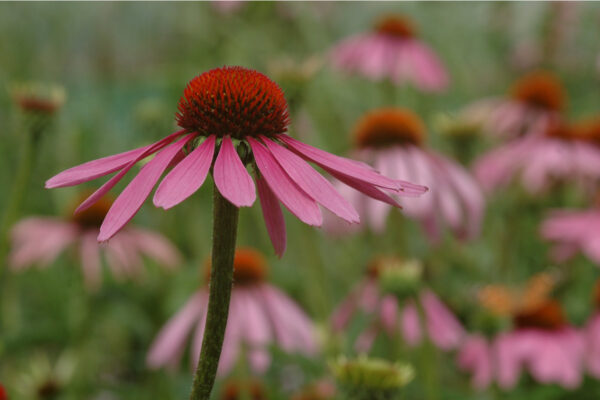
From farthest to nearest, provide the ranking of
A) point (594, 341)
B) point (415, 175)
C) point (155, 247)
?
point (155, 247) → point (415, 175) → point (594, 341)

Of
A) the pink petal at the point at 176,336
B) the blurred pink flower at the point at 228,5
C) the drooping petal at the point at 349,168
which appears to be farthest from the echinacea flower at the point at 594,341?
the blurred pink flower at the point at 228,5

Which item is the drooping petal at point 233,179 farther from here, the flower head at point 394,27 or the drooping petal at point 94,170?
the flower head at point 394,27

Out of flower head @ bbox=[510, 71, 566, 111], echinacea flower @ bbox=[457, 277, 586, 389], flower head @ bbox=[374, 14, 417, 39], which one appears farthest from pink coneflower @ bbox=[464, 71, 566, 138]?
echinacea flower @ bbox=[457, 277, 586, 389]

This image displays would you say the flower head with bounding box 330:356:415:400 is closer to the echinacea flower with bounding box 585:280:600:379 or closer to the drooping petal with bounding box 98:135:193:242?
the drooping petal with bounding box 98:135:193:242

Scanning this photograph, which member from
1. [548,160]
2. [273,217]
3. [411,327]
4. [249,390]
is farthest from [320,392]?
[548,160]

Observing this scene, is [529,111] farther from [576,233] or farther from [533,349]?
[533,349]

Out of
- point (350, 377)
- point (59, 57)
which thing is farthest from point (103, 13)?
point (350, 377)
